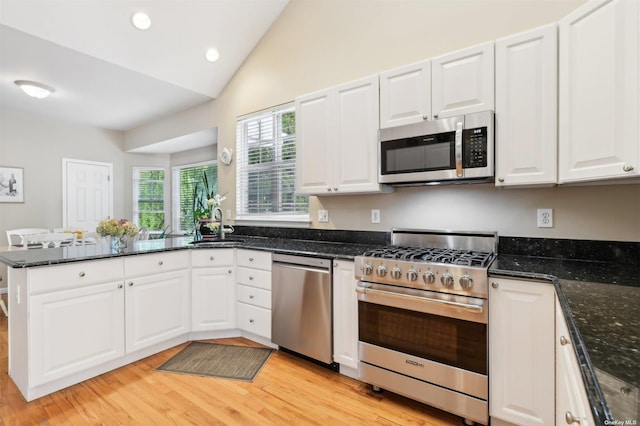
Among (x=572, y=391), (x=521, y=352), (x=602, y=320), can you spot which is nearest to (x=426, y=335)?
(x=521, y=352)

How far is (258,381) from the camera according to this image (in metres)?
2.25

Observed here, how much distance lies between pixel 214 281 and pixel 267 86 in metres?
2.20

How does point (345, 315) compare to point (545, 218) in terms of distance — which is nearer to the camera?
point (545, 218)

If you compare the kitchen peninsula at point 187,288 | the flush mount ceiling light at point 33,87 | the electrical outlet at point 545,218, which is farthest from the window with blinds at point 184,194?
the electrical outlet at point 545,218

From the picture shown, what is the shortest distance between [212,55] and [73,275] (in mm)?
2666

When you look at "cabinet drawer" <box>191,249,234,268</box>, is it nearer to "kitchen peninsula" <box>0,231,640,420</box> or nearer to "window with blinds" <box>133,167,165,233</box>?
"kitchen peninsula" <box>0,231,640,420</box>

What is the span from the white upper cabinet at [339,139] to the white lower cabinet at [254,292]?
A: 74 centimetres

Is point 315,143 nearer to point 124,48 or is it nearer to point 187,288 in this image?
point 187,288

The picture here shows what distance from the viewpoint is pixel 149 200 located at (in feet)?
19.3

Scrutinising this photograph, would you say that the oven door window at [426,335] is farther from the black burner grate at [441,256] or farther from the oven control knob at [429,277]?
the black burner grate at [441,256]

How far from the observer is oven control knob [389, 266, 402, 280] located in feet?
6.21

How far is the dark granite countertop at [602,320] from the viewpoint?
22.8 inches

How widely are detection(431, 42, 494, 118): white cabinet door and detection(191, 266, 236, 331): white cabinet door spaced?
2.26 m

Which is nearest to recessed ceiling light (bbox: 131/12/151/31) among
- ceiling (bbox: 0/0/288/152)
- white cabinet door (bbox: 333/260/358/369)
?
ceiling (bbox: 0/0/288/152)
